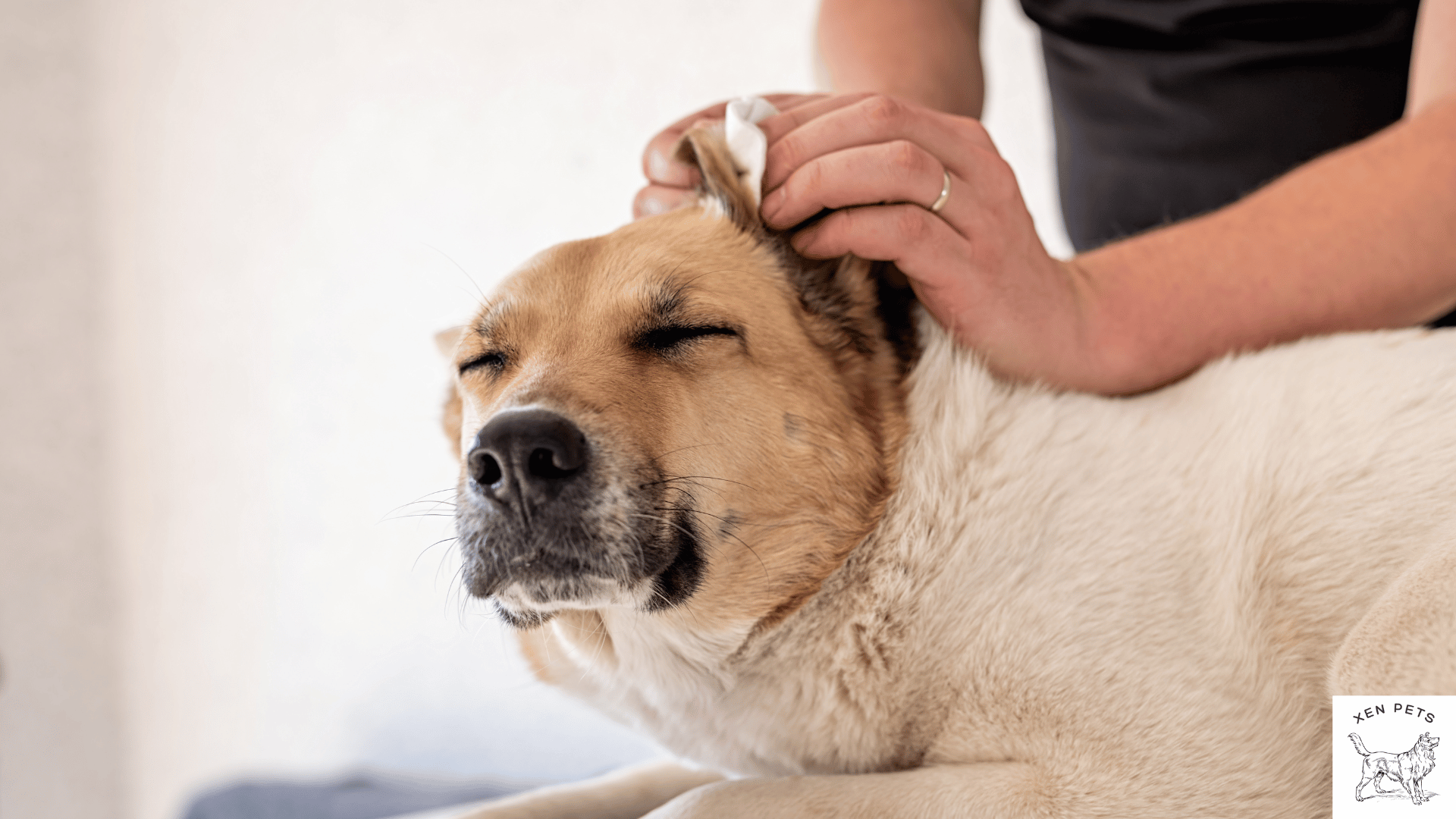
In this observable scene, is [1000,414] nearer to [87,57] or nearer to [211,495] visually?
[211,495]

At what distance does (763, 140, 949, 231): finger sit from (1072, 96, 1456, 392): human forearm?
0.97 ft

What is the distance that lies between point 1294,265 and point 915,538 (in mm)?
648

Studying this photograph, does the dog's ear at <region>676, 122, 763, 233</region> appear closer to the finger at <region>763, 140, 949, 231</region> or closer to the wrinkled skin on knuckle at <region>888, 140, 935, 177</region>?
the finger at <region>763, 140, 949, 231</region>

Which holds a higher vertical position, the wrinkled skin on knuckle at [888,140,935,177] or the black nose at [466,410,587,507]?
the wrinkled skin on knuckle at [888,140,935,177]

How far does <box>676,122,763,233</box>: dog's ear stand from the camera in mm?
1207

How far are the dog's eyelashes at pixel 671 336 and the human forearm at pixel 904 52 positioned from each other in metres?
0.75

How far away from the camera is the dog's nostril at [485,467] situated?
0.95 m

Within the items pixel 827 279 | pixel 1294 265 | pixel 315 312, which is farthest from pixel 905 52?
pixel 315 312

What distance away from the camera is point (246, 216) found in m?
4.00

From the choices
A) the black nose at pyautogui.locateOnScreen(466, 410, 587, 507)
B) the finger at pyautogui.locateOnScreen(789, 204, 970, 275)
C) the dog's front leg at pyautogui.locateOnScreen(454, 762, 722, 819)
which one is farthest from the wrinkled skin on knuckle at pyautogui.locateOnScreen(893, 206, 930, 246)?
the dog's front leg at pyautogui.locateOnScreen(454, 762, 722, 819)

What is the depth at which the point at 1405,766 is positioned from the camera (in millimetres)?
840

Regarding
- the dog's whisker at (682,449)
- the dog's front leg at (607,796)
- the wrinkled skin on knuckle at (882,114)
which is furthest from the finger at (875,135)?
the dog's front leg at (607,796)

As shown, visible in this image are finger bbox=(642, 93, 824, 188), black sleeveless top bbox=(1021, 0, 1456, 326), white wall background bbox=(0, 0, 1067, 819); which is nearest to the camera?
finger bbox=(642, 93, 824, 188)

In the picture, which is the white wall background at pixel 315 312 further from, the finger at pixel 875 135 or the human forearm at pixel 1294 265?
the finger at pixel 875 135
